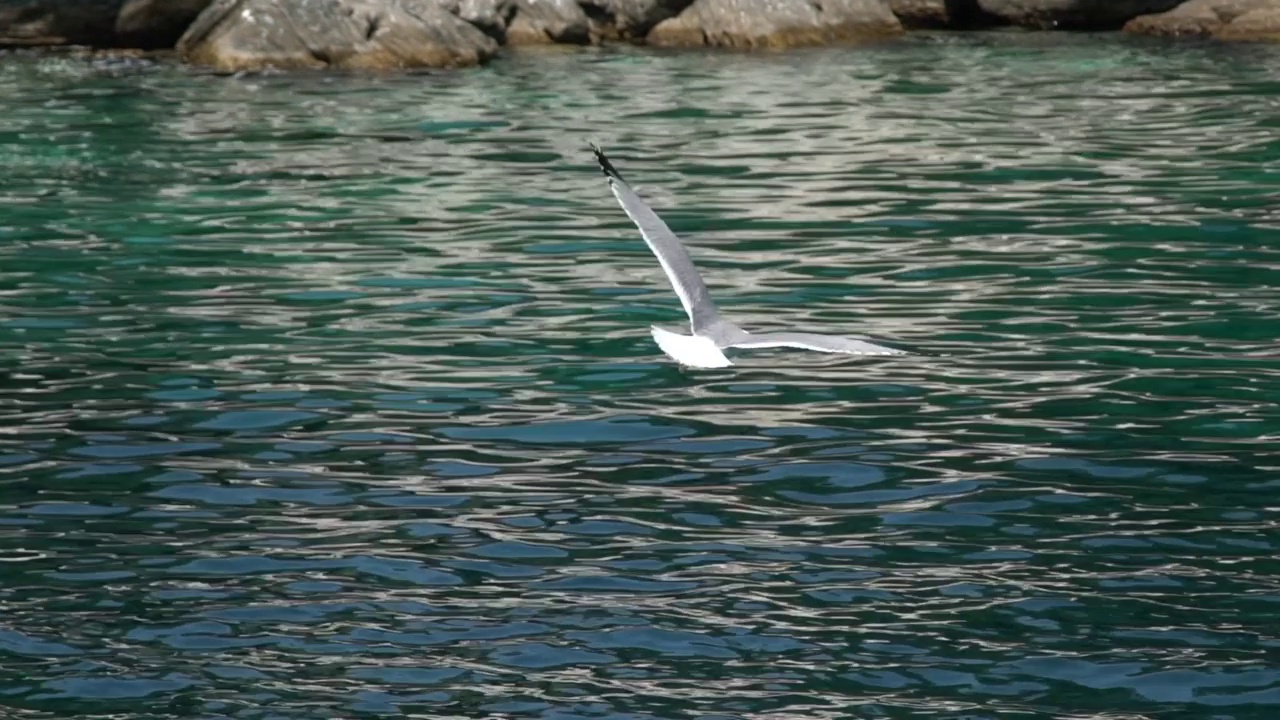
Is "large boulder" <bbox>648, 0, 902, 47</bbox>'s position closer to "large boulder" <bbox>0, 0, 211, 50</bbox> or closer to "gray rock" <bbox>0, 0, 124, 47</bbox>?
"large boulder" <bbox>0, 0, 211, 50</bbox>

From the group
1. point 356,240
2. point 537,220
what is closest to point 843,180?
point 537,220

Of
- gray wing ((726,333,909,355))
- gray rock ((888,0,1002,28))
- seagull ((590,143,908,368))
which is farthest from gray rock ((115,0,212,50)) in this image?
gray wing ((726,333,909,355))

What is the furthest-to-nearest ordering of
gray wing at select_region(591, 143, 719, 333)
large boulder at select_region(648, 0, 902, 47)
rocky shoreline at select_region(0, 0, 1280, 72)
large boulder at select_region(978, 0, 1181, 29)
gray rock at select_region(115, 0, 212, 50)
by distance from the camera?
large boulder at select_region(978, 0, 1181, 29) → large boulder at select_region(648, 0, 902, 47) → gray rock at select_region(115, 0, 212, 50) → rocky shoreline at select_region(0, 0, 1280, 72) → gray wing at select_region(591, 143, 719, 333)

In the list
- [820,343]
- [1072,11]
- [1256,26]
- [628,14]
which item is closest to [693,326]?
[820,343]

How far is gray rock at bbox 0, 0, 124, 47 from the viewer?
24.2m

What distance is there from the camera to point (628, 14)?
2538cm

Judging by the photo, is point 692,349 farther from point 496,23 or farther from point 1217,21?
point 1217,21

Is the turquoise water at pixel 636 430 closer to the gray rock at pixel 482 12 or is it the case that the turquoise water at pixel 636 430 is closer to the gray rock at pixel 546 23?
the gray rock at pixel 482 12

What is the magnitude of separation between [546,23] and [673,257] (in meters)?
15.6

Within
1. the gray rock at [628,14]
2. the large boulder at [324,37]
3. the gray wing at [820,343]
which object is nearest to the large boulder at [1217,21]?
the gray rock at [628,14]

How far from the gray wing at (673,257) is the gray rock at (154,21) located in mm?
15281

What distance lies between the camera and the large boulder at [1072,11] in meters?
25.5

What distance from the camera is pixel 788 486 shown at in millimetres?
8570

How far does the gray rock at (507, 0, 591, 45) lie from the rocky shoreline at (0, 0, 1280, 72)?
0.04 feet
